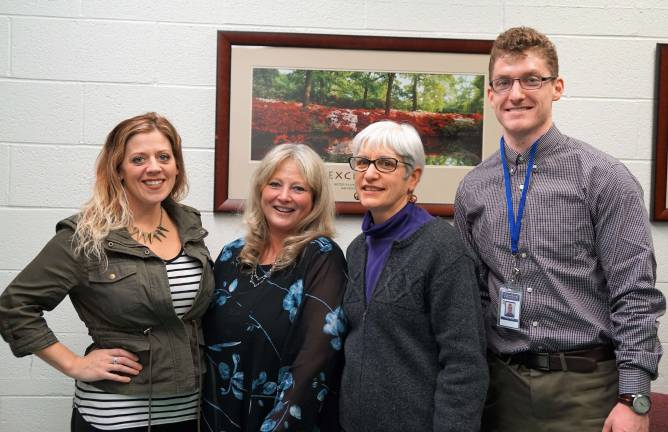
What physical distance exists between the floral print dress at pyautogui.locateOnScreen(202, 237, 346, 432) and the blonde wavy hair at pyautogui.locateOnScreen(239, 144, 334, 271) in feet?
0.18

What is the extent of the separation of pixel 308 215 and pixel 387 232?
315mm

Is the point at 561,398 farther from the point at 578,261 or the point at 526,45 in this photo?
the point at 526,45

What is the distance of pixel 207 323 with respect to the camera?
70.9 inches

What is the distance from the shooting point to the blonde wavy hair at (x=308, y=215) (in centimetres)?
179

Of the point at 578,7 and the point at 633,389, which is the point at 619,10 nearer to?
the point at 578,7

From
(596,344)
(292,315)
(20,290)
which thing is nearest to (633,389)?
(596,344)

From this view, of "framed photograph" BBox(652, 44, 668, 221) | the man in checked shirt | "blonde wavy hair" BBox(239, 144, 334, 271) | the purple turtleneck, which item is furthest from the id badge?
"framed photograph" BBox(652, 44, 668, 221)

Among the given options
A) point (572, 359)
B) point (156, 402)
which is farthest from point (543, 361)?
point (156, 402)

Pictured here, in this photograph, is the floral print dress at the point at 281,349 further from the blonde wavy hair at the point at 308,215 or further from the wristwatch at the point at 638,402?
the wristwatch at the point at 638,402

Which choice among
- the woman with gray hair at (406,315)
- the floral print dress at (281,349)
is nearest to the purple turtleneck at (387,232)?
the woman with gray hair at (406,315)

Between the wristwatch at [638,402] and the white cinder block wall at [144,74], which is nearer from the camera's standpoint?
the wristwatch at [638,402]

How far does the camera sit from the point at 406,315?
1.47 metres

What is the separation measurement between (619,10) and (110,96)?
1.98 m

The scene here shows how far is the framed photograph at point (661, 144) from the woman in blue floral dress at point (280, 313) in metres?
1.39
